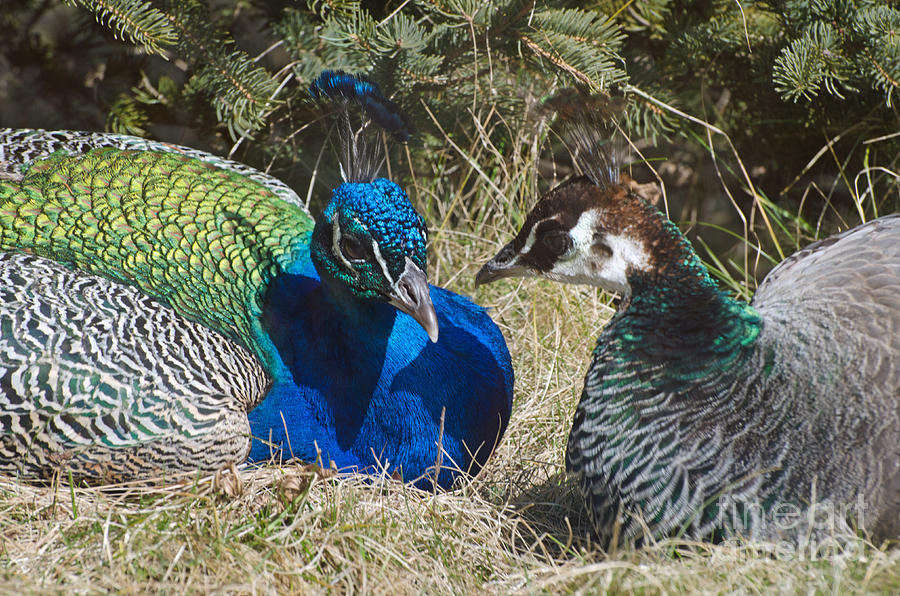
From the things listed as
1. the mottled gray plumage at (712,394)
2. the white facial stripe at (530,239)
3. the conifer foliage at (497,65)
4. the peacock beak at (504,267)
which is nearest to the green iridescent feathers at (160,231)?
the conifer foliage at (497,65)

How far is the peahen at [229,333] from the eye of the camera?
2.51 metres

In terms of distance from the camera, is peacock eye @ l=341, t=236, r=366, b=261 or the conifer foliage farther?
the conifer foliage

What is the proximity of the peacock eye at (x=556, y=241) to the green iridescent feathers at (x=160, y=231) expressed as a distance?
0.92m

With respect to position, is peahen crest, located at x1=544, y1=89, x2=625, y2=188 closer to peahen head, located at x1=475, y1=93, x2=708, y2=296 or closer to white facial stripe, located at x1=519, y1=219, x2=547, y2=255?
peahen head, located at x1=475, y1=93, x2=708, y2=296

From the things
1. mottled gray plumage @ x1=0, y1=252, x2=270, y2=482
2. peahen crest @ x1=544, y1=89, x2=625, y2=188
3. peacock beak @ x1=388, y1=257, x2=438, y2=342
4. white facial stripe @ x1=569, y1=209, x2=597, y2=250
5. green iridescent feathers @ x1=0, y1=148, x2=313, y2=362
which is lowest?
mottled gray plumage @ x1=0, y1=252, x2=270, y2=482

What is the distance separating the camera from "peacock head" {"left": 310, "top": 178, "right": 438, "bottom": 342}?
98.7 inches

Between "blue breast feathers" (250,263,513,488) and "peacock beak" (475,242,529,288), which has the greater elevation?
"peacock beak" (475,242,529,288)

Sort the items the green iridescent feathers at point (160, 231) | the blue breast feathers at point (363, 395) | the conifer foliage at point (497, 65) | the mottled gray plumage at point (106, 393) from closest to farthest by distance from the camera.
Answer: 1. the mottled gray plumage at point (106, 393)
2. the blue breast feathers at point (363, 395)
3. the green iridescent feathers at point (160, 231)
4. the conifer foliage at point (497, 65)

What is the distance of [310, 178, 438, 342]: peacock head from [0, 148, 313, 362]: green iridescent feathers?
1.35 ft

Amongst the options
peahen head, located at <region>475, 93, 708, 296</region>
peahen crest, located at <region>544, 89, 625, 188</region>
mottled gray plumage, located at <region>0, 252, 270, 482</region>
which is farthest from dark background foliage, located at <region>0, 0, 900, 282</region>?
mottled gray plumage, located at <region>0, 252, 270, 482</region>

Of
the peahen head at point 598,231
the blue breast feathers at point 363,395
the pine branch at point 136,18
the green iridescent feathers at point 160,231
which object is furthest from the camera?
the pine branch at point 136,18

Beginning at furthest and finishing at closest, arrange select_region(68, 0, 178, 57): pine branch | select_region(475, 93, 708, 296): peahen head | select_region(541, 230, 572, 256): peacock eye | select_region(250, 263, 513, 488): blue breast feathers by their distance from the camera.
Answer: select_region(68, 0, 178, 57): pine branch
select_region(250, 263, 513, 488): blue breast feathers
select_region(541, 230, 572, 256): peacock eye
select_region(475, 93, 708, 296): peahen head

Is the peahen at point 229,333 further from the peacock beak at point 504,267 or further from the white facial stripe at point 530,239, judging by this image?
the white facial stripe at point 530,239

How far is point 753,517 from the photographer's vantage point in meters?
2.11
